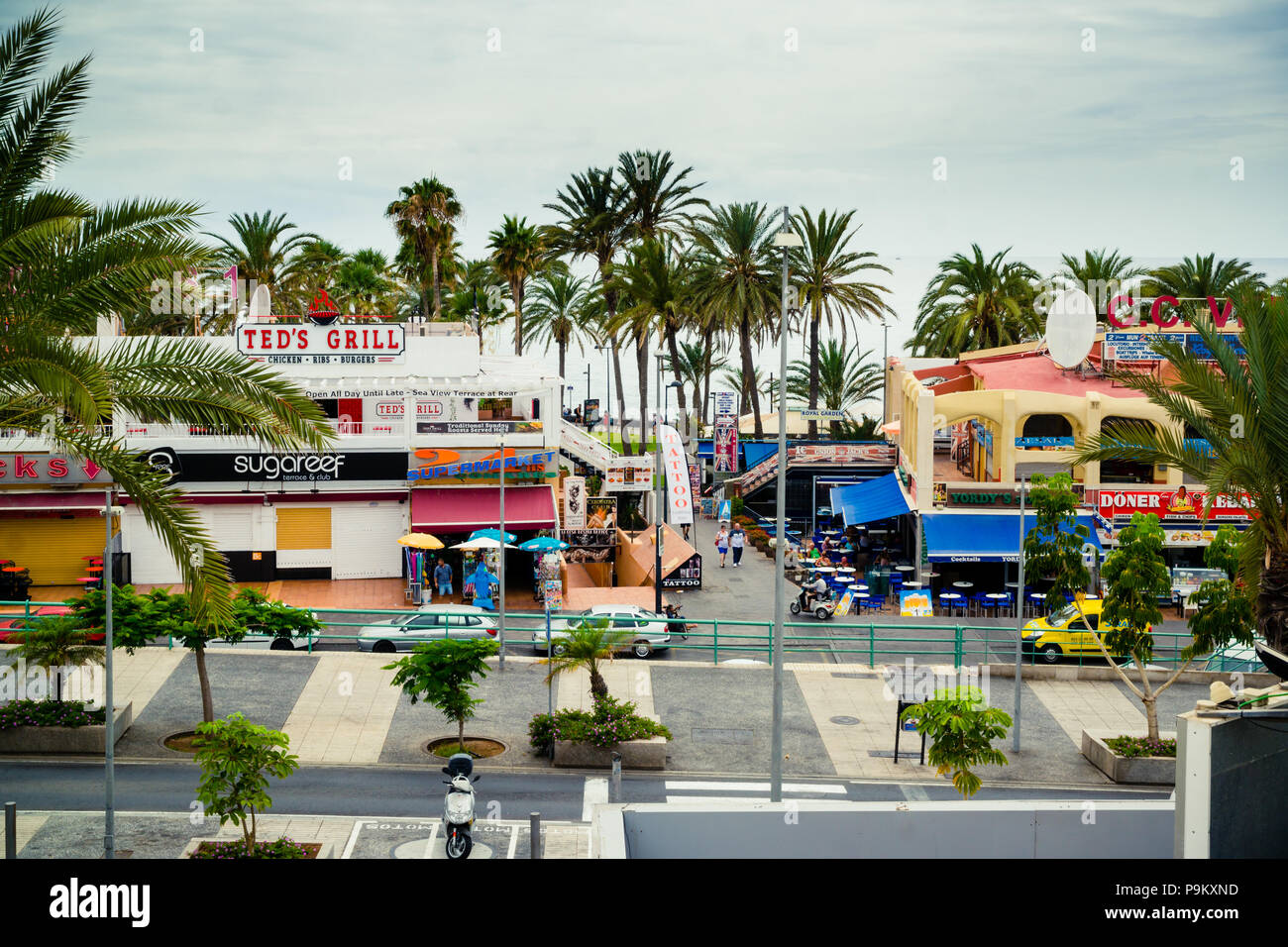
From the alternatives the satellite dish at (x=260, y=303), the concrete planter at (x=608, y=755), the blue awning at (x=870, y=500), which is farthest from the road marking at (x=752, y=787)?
the satellite dish at (x=260, y=303)

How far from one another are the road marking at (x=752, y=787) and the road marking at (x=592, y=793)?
128 cm

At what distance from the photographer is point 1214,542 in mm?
27016

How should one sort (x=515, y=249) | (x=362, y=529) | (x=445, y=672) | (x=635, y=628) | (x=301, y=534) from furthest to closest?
1. (x=515, y=249)
2. (x=362, y=529)
3. (x=301, y=534)
4. (x=635, y=628)
5. (x=445, y=672)

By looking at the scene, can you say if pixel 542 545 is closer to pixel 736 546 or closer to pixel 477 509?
pixel 477 509

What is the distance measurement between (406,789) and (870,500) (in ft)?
94.0

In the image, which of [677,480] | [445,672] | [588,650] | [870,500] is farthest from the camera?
[870,500]

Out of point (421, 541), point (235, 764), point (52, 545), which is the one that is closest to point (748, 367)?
point (421, 541)

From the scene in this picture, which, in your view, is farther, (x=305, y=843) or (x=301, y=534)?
(x=301, y=534)

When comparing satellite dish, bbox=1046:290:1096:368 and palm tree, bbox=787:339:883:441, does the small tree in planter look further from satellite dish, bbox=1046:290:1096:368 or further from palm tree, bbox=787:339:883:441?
palm tree, bbox=787:339:883:441

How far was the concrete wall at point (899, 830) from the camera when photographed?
9.38 m

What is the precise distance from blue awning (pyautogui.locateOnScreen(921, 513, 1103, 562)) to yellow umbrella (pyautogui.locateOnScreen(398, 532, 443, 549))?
52.2 ft

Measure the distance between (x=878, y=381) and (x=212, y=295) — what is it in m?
48.7

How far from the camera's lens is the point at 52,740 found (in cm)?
2486
